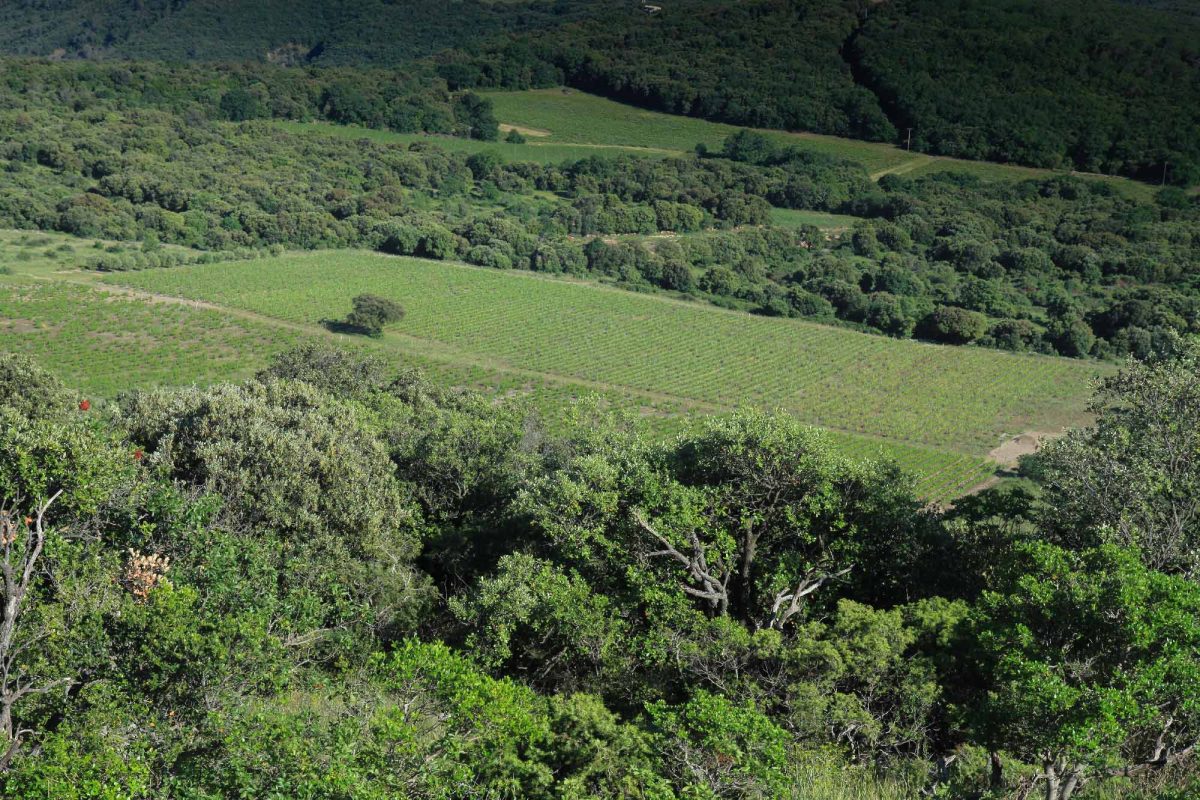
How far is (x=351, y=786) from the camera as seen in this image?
1279cm

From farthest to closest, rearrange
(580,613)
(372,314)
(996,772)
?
(372,314) → (580,613) → (996,772)

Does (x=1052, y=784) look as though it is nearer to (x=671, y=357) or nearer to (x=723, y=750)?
(x=723, y=750)

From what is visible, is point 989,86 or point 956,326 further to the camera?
point 989,86

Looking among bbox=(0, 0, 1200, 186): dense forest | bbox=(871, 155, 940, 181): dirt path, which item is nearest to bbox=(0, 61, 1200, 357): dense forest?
bbox=(871, 155, 940, 181): dirt path

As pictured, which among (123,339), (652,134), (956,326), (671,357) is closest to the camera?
(123,339)

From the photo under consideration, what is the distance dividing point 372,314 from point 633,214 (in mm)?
51379

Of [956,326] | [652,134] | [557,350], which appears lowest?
[652,134]

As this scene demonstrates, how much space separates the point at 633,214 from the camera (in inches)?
4966

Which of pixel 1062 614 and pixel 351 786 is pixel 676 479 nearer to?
pixel 1062 614

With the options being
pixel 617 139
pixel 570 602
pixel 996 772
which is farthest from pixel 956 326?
pixel 617 139

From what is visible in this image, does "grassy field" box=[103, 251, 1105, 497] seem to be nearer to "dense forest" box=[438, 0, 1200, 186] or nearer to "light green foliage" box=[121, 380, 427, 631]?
"light green foliage" box=[121, 380, 427, 631]

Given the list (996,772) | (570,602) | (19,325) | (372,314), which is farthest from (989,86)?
(996,772)

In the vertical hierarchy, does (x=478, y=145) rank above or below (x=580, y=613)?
below

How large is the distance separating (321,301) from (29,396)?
5635cm
